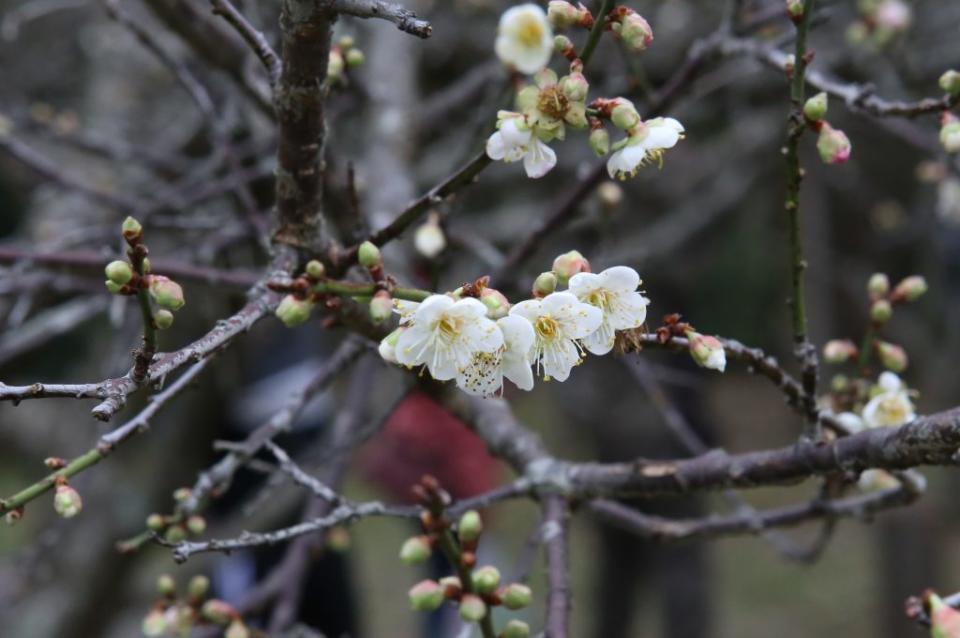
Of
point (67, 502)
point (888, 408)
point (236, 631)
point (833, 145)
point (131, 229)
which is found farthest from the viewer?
point (236, 631)

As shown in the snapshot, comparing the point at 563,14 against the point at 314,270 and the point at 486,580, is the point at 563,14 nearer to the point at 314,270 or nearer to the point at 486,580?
the point at 314,270

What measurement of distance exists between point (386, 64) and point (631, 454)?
100 inches

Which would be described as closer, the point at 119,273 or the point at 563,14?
the point at 119,273

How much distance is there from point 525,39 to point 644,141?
0.51ft

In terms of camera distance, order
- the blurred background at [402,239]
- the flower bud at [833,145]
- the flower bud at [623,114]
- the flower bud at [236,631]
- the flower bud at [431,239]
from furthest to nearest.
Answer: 1. the blurred background at [402,239]
2. the flower bud at [431,239]
3. the flower bud at [236,631]
4. the flower bud at [833,145]
5. the flower bud at [623,114]

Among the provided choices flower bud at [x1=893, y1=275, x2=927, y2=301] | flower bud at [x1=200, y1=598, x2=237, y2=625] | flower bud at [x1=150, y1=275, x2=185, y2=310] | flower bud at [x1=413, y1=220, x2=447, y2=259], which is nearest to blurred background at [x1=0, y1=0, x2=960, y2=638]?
flower bud at [x1=413, y1=220, x2=447, y2=259]

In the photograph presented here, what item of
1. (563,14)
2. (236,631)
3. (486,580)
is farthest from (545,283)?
(236,631)

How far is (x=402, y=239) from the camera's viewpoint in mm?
1278

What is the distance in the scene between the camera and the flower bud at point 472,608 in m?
0.97

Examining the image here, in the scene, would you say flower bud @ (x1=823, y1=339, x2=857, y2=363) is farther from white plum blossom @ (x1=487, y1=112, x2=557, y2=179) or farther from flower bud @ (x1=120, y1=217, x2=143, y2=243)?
flower bud @ (x1=120, y1=217, x2=143, y2=243)

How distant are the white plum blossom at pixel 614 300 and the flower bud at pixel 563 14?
0.24 m

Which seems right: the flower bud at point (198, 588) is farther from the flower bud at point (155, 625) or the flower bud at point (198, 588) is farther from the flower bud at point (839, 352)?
the flower bud at point (839, 352)

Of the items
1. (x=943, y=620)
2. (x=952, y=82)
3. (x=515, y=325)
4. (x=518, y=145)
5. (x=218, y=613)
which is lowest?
(x=943, y=620)

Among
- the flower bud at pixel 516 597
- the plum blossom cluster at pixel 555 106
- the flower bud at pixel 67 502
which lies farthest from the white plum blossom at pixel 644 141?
the flower bud at pixel 67 502
